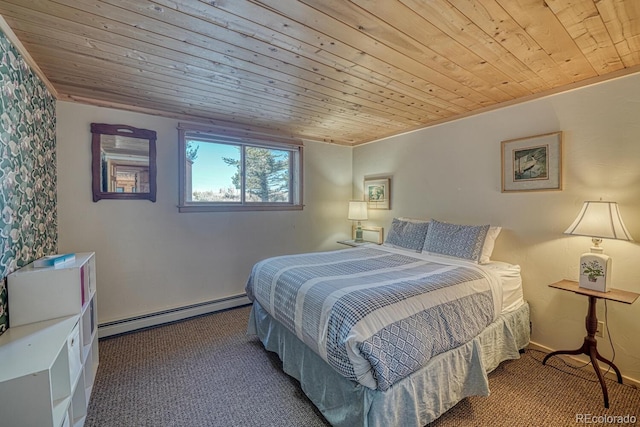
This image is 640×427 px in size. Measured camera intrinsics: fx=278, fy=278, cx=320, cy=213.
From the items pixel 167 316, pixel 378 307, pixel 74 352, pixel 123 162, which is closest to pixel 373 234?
pixel 378 307

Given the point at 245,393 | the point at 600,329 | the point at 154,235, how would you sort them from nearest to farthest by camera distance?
1. the point at 245,393
2. the point at 600,329
3. the point at 154,235

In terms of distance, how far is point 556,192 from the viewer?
2.36 m

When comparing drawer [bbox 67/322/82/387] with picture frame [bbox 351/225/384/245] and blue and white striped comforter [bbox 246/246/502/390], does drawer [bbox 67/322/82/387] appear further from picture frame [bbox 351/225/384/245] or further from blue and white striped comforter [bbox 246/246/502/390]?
picture frame [bbox 351/225/384/245]

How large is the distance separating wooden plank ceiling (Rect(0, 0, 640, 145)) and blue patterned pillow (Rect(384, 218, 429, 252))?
49.8 inches

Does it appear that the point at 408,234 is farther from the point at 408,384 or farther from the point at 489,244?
the point at 408,384

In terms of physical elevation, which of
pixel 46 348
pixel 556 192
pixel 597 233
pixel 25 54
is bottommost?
pixel 46 348

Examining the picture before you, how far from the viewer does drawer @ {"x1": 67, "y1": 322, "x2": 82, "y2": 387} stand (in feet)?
4.62

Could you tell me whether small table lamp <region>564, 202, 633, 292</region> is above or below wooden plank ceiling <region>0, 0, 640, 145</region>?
below

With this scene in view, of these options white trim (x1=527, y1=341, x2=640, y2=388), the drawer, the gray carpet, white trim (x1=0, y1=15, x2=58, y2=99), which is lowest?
the gray carpet

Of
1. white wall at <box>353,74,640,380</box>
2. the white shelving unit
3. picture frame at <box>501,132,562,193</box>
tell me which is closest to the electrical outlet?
white wall at <box>353,74,640,380</box>

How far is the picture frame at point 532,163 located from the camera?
235cm

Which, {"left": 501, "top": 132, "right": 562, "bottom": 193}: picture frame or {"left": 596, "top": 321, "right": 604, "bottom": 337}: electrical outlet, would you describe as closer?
{"left": 596, "top": 321, "right": 604, "bottom": 337}: electrical outlet

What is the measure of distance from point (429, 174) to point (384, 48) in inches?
77.1

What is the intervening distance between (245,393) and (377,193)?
2956 mm
